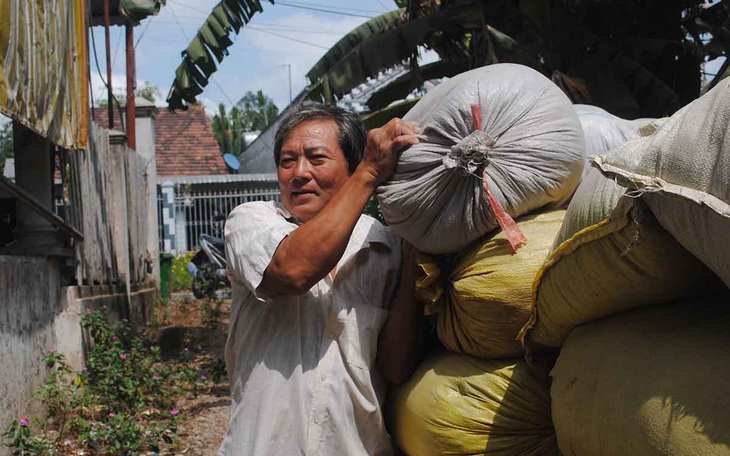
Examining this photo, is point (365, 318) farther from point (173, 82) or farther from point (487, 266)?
point (173, 82)

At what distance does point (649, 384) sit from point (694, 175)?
287 mm

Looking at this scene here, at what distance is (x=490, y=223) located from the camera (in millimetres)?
1570

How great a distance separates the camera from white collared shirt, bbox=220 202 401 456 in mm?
1838

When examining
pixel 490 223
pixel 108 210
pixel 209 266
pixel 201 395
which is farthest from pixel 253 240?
pixel 209 266

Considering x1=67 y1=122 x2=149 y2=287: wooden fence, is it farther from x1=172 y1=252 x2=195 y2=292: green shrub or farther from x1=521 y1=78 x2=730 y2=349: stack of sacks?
x1=521 y1=78 x2=730 y2=349: stack of sacks

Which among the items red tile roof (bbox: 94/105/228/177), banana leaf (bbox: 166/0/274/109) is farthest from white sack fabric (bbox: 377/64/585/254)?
red tile roof (bbox: 94/105/228/177)

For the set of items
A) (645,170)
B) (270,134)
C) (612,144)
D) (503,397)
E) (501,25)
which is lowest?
(503,397)

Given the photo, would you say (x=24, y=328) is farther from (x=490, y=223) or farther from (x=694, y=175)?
(x=694, y=175)

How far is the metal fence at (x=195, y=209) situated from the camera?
47.5 ft

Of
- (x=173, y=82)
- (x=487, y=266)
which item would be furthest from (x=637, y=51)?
(x=487, y=266)

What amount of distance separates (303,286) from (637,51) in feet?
21.1

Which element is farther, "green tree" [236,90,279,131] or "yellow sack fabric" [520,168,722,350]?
"green tree" [236,90,279,131]

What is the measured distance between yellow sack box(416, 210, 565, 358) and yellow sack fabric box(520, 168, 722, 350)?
96 millimetres

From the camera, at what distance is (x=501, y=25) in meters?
7.66
